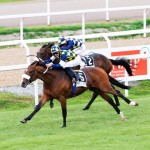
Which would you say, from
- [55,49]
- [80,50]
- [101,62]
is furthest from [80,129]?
[101,62]

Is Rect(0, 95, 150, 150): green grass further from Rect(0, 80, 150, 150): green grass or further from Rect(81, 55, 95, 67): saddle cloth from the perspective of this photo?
Rect(81, 55, 95, 67): saddle cloth

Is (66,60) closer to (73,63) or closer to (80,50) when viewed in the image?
(73,63)

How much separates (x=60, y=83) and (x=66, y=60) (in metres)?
0.71

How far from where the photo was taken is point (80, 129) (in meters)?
14.4

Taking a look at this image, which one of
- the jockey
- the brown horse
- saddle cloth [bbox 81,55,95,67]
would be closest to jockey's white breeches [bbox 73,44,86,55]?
the jockey

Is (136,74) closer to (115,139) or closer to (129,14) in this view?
(115,139)

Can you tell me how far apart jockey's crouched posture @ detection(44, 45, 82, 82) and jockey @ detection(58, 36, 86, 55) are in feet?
0.39

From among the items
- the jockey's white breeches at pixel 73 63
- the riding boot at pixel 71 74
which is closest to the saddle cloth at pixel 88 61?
the jockey's white breeches at pixel 73 63

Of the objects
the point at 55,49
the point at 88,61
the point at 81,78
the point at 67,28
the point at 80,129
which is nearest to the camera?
the point at 80,129

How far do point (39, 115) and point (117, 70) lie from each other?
2747mm

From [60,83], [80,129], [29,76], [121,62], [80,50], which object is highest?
[80,50]

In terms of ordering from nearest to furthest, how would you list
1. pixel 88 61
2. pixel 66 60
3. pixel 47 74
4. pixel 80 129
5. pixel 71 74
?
pixel 80 129 < pixel 47 74 < pixel 71 74 < pixel 66 60 < pixel 88 61

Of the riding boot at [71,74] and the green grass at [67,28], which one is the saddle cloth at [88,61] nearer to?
the riding boot at [71,74]

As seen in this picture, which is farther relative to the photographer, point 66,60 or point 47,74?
point 66,60
